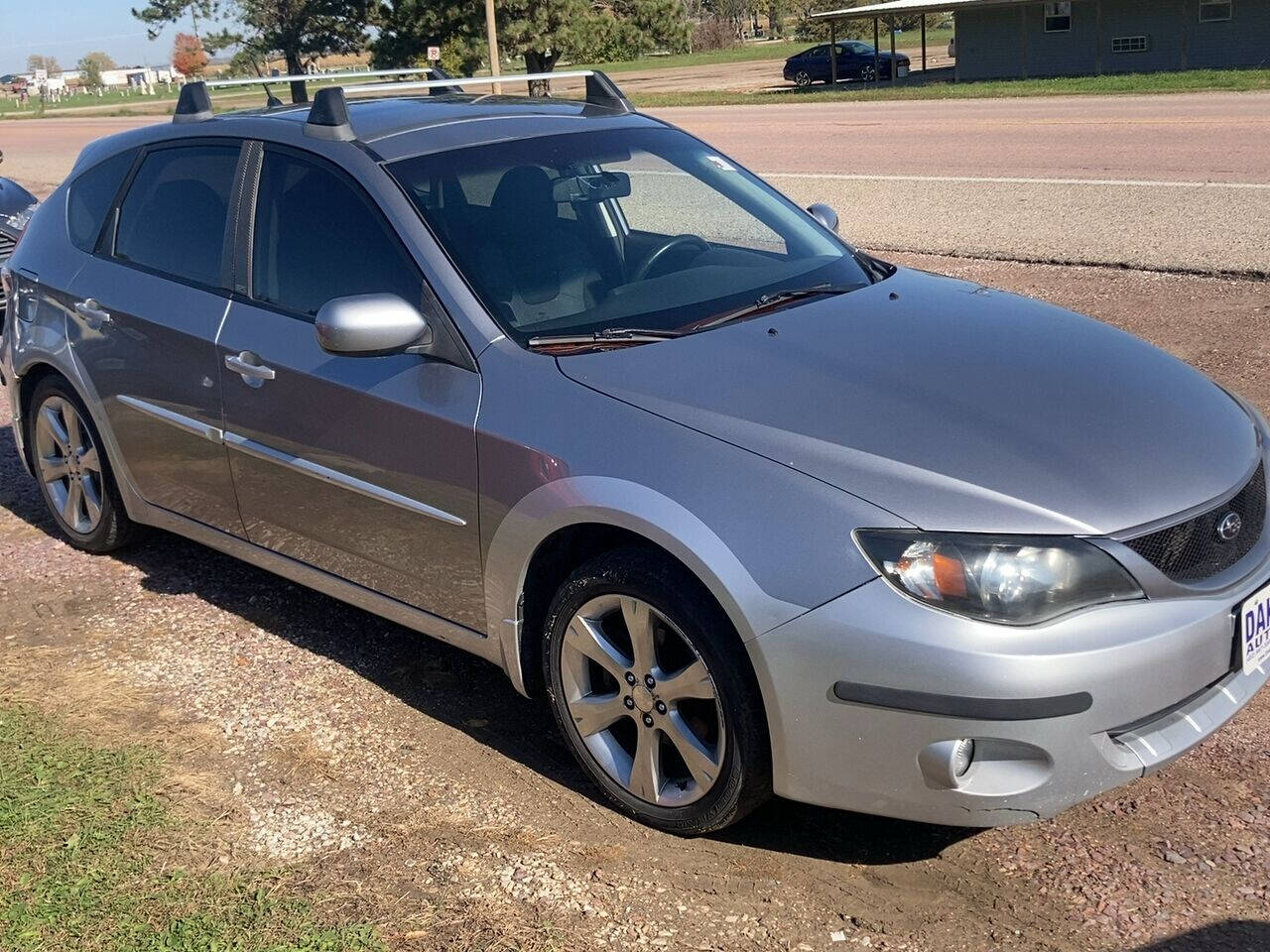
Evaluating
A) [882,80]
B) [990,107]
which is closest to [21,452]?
[990,107]

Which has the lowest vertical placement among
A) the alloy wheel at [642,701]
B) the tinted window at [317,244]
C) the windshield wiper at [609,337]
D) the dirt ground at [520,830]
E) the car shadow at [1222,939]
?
the car shadow at [1222,939]

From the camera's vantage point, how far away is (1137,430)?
10.9 feet

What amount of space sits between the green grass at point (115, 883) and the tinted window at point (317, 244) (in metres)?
1.49

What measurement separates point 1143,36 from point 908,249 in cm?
2779

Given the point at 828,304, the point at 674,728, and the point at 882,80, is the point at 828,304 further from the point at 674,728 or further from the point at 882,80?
the point at 882,80

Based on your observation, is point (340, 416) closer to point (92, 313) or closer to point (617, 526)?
point (617, 526)

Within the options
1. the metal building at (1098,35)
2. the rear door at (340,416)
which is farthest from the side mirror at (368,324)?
the metal building at (1098,35)

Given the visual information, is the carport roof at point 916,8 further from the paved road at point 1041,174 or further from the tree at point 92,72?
the tree at point 92,72

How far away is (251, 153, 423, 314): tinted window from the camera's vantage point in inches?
158

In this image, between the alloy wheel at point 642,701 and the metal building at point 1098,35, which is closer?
the alloy wheel at point 642,701

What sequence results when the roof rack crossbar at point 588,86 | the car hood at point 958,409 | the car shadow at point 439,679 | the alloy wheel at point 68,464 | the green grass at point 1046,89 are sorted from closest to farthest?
the car hood at point 958,409, the car shadow at point 439,679, the roof rack crossbar at point 588,86, the alloy wheel at point 68,464, the green grass at point 1046,89

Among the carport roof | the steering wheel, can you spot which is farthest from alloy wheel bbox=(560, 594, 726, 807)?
the carport roof

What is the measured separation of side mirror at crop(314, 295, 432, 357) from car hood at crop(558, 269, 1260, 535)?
1.57 ft

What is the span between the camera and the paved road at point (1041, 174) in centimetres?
1056
